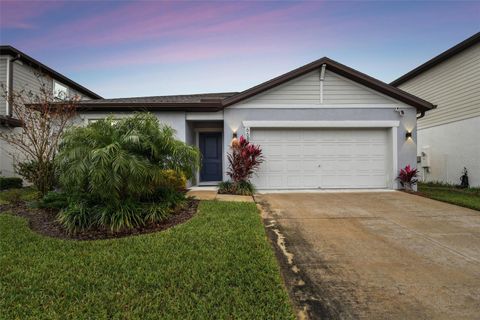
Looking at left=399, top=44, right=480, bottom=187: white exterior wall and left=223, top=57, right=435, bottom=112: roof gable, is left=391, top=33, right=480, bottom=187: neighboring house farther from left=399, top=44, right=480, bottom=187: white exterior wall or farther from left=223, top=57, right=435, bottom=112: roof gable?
left=223, top=57, right=435, bottom=112: roof gable

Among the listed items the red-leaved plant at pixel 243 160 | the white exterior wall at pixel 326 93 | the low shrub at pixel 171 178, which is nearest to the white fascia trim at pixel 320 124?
the white exterior wall at pixel 326 93

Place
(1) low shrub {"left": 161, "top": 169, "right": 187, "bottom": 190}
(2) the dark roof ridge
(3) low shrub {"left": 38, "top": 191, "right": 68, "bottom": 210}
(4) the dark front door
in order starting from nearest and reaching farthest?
(3) low shrub {"left": 38, "top": 191, "right": 68, "bottom": 210}
(1) low shrub {"left": 161, "top": 169, "right": 187, "bottom": 190}
(2) the dark roof ridge
(4) the dark front door

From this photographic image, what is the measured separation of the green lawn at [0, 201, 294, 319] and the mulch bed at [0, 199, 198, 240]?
0.28 meters

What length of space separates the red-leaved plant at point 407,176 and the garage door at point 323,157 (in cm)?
53

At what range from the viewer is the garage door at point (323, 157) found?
877cm

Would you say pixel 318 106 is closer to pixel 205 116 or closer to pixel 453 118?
pixel 205 116

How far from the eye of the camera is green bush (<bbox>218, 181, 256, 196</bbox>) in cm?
778

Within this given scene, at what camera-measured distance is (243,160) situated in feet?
26.1

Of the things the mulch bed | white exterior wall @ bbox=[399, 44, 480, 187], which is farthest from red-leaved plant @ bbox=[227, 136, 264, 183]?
white exterior wall @ bbox=[399, 44, 480, 187]

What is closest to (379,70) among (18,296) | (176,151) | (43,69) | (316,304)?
(176,151)

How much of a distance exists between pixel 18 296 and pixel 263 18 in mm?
10623

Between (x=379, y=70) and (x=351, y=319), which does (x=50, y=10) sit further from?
(x=379, y=70)

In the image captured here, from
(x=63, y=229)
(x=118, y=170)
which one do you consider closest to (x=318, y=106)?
(x=118, y=170)

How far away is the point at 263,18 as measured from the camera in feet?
31.3
